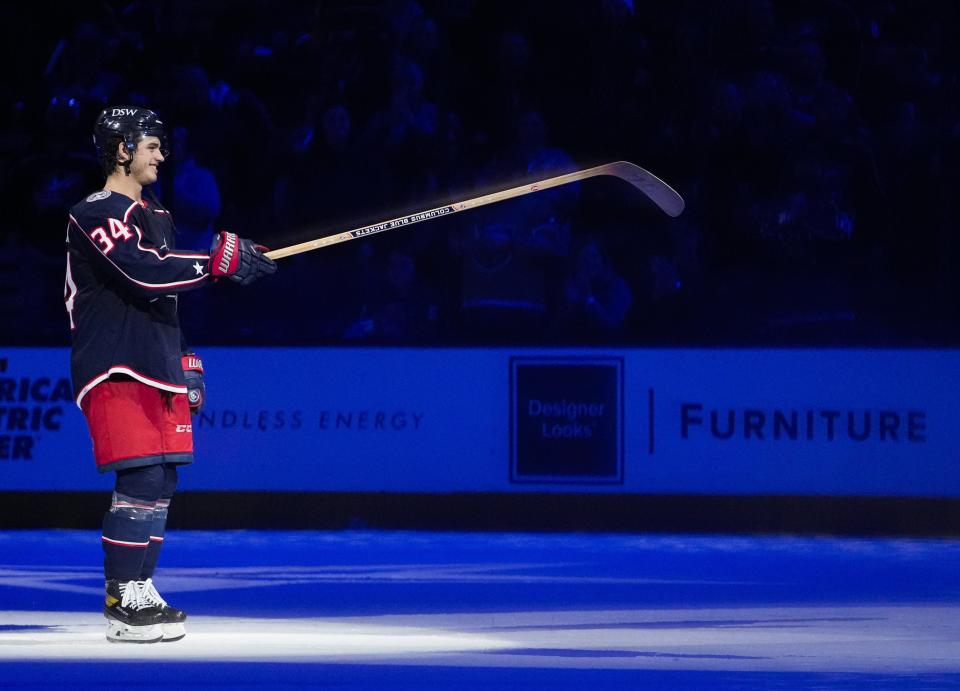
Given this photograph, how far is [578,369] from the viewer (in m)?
6.73

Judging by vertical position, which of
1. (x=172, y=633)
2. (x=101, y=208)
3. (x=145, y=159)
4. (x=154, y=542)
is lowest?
(x=172, y=633)

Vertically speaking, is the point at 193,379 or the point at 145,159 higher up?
the point at 145,159

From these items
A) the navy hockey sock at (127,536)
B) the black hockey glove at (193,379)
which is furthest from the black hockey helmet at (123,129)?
the navy hockey sock at (127,536)

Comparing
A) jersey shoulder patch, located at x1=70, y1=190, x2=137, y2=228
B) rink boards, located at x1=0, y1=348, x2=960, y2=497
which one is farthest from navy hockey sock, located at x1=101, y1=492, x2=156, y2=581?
rink boards, located at x1=0, y1=348, x2=960, y2=497

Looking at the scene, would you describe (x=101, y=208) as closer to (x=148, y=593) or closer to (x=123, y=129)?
(x=123, y=129)

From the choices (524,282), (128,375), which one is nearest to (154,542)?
(128,375)

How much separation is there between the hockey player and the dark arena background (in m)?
1.84

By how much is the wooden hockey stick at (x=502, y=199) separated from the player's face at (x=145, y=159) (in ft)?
1.30

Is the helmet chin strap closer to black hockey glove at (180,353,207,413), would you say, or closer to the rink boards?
black hockey glove at (180,353,207,413)

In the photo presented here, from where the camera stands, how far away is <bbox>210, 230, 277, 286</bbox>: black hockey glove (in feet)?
12.3

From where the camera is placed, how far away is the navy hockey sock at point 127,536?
3.74 metres

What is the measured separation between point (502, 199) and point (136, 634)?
6.18 ft

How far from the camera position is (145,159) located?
154 inches

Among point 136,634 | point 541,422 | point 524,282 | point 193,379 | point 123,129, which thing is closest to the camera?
point 136,634
